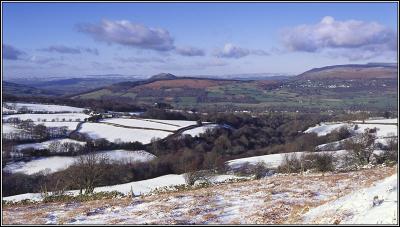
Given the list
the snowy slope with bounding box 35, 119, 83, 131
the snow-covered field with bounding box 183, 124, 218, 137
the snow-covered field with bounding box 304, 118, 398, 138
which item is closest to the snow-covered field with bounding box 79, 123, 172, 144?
the snowy slope with bounding box 35, 119, 83, 131

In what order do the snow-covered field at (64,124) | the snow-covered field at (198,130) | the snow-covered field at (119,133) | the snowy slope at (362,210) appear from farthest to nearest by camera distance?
the snow-covered field at (198,130) → the snow-covered field at (64,124) → the snow-covered field at (119,133) → the snowy slope at (362,210)

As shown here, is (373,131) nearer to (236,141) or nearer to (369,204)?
(236,141)

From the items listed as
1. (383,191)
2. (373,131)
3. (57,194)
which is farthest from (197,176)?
(373,131)

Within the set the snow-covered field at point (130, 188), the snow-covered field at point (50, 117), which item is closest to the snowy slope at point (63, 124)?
the snow-covered field at point (50, 117)

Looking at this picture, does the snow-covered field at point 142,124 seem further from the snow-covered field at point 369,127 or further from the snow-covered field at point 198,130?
the snow-covered field at point 369,127

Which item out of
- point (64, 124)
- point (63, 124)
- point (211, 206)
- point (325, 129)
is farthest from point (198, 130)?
point (211, 206)

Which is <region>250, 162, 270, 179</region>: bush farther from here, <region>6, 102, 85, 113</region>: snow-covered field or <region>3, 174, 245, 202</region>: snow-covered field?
<region>6, 102, 85, 113</region>: snow-covered field
